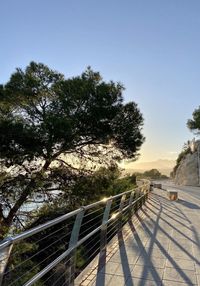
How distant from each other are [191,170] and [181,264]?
58.0 m

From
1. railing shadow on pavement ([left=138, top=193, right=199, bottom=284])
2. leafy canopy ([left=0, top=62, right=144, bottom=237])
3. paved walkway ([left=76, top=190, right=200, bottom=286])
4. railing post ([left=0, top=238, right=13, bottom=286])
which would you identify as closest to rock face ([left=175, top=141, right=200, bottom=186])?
leafy canopy ([left=0, top=62, right=144, bottom=237])

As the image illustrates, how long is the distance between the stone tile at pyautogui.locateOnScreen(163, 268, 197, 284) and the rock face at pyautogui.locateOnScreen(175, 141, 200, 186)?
54.5 metres

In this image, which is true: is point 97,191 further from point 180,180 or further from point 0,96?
point 180,180

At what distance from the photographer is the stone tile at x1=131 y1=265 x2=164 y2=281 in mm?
5499

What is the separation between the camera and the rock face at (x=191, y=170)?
198 ft

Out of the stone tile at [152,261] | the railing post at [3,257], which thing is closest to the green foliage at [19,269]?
the railing post at [3,257]

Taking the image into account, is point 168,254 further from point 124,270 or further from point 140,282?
point 140,282

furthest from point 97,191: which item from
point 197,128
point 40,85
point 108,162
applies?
point 197,128

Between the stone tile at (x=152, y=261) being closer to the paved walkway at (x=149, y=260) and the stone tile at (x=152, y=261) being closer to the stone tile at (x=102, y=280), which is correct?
the paved walkway at (x=149, y=260)

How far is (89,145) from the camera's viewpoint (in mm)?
20094

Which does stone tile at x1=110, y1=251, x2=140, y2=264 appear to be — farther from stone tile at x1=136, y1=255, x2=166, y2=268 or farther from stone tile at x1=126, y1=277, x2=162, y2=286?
stone tile at x1=126, y1=277, x2=162, y2=286

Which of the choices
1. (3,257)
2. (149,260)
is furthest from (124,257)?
(3,257)

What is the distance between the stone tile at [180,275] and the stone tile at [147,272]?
105 millimetres

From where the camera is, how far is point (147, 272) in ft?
19.0
